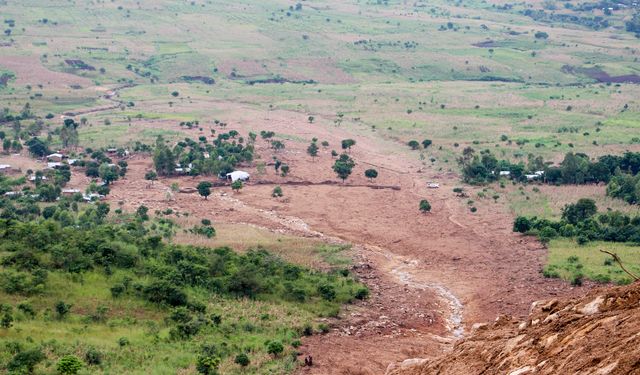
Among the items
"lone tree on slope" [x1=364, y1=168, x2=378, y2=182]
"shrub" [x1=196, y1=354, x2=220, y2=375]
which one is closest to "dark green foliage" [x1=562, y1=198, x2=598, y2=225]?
"lone tree on slope" [x1=364, y1=168, x2=378, y2=182]

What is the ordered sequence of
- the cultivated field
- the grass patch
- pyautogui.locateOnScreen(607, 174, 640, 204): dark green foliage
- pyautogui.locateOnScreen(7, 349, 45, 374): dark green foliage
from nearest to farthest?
pyautogui.locateOnScreen(7, 349, 45, 374): dark green foliage < the cultivated field < the grass patch < pyautogui.locateOnScreen(607, 174, 640, 204): dark green foliage

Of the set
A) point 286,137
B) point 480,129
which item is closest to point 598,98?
point 480,129

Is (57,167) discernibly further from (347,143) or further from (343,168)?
(347,143)

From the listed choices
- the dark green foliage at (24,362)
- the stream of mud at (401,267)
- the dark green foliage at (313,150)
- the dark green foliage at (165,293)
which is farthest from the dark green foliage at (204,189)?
the dark green foliage at (24,362)

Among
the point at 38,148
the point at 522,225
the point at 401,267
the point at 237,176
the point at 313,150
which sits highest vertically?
the point at 522,225

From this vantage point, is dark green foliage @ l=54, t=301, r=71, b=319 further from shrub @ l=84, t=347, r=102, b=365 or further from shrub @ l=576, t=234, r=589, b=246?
shrub @ l=576, t=234, r=589, b=246

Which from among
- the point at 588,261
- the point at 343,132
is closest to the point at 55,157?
the point at 343,132
